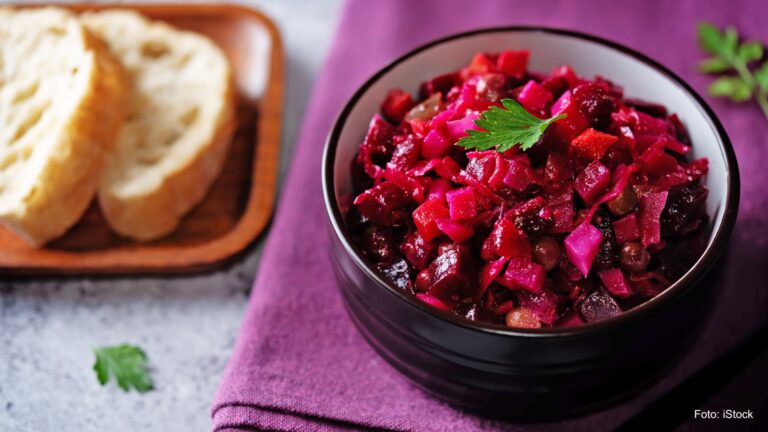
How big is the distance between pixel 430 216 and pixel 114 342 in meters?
1.41

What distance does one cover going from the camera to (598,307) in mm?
1993

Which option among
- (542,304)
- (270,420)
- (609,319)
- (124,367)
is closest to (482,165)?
(542,304)

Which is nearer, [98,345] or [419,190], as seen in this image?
[419,190]

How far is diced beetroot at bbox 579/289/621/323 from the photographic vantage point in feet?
6.49

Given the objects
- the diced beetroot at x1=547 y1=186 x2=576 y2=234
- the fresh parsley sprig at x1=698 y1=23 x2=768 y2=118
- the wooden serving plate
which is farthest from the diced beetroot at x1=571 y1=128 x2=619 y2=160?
the wooden serving plate

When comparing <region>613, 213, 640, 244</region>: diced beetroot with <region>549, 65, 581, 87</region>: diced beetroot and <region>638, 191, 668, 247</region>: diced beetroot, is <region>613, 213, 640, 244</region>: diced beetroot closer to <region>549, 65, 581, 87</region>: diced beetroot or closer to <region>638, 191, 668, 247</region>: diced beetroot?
<region>638, 191, 668, 247</region>: diced beetroot

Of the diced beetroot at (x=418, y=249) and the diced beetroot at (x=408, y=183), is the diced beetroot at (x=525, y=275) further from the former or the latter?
the diced beetroot at (x=408, y=183)

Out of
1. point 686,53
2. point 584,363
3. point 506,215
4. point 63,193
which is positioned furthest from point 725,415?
point 63,193

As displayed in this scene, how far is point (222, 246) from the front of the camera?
9.67ft

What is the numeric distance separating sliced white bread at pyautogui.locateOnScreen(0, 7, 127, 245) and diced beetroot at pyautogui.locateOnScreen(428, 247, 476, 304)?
1641 mm

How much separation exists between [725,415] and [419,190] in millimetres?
1139

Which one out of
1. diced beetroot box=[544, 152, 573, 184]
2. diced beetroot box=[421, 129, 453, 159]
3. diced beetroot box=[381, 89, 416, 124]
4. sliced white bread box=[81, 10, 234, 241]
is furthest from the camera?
sliced white bread box=[81, 10, 234, 241]

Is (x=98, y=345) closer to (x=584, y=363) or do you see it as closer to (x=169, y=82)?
(x=169, y=82)

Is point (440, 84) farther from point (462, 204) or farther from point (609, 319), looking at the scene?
point (609, 319)
